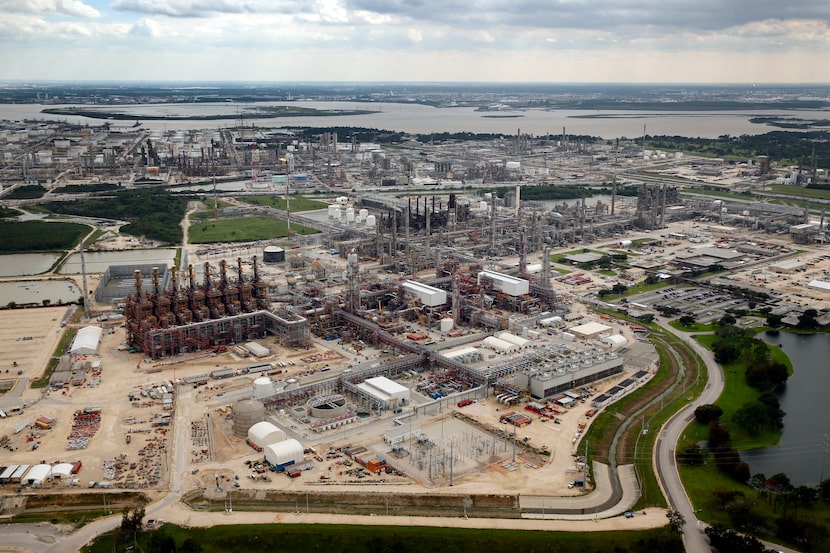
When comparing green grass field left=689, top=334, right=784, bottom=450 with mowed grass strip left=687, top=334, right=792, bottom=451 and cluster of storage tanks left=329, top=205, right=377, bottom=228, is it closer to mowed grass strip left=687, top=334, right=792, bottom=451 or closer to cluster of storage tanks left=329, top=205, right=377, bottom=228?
mowed grass strip left=687, top=334, right=792, bottom=451

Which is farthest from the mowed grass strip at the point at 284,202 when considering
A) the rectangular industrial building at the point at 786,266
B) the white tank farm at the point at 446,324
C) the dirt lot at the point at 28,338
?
the rectangular industrial building at the point at 786,266

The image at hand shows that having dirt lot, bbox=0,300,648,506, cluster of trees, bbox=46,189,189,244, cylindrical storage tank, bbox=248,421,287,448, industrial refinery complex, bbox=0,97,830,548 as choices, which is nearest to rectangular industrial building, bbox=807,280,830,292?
industrial refinery complex, bbox=0,97,830,548

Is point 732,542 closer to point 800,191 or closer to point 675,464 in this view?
point 675,464

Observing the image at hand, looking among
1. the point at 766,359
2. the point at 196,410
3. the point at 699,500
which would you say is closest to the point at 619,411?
the point at 699,500

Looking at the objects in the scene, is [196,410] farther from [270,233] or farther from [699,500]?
[270,233]

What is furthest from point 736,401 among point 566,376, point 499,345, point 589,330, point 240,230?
point 240,230

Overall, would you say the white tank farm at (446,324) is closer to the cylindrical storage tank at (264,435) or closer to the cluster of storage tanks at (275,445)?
the cluster of storage tanks at (275,445)

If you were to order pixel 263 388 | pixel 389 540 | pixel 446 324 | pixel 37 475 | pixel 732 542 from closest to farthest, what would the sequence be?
pixel 732 542
pixel 389 540
pixel 37 475
pixel 263 388
pixel 446 324
